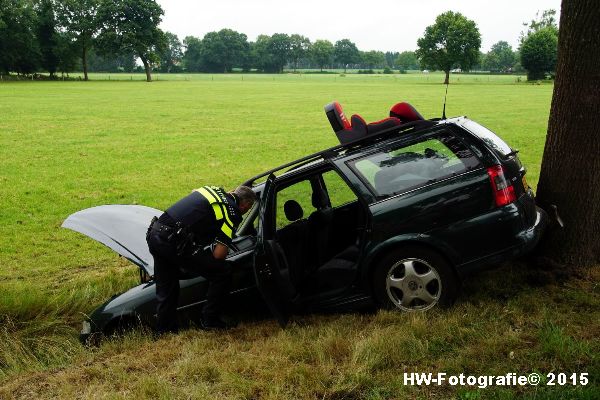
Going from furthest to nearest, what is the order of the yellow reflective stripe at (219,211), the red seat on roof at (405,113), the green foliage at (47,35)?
1. the green foliage at (47,35)
2. the red seat on roof at (405,113)
3. the yellow reflective stripe at (219,211)

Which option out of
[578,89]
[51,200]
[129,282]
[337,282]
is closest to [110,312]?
[129,282]

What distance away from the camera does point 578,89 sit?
15.3ft

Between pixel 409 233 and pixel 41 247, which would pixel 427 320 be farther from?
pixel 41 247

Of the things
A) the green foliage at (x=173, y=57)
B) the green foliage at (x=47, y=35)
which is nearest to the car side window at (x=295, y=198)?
the green foliage at (x=47, y=35)

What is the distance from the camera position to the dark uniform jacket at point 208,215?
4855 millimetres

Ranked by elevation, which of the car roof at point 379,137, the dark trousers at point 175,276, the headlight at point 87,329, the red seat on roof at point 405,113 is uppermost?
the red seat on roof at point 405,113

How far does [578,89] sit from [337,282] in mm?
2565

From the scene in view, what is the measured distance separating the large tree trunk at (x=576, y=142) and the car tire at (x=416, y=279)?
124 cm

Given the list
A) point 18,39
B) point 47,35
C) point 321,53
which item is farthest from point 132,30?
point 321,53

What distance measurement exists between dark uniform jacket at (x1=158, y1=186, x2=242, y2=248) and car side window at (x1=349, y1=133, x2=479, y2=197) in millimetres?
1129

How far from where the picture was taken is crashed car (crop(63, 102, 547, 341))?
439 centimetres

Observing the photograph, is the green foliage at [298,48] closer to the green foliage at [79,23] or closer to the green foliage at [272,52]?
the green foliage at [272,52]

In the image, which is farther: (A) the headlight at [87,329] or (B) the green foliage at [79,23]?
(B) the green foliage at [79,23]

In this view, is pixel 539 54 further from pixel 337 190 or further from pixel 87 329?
pixel 87 329
